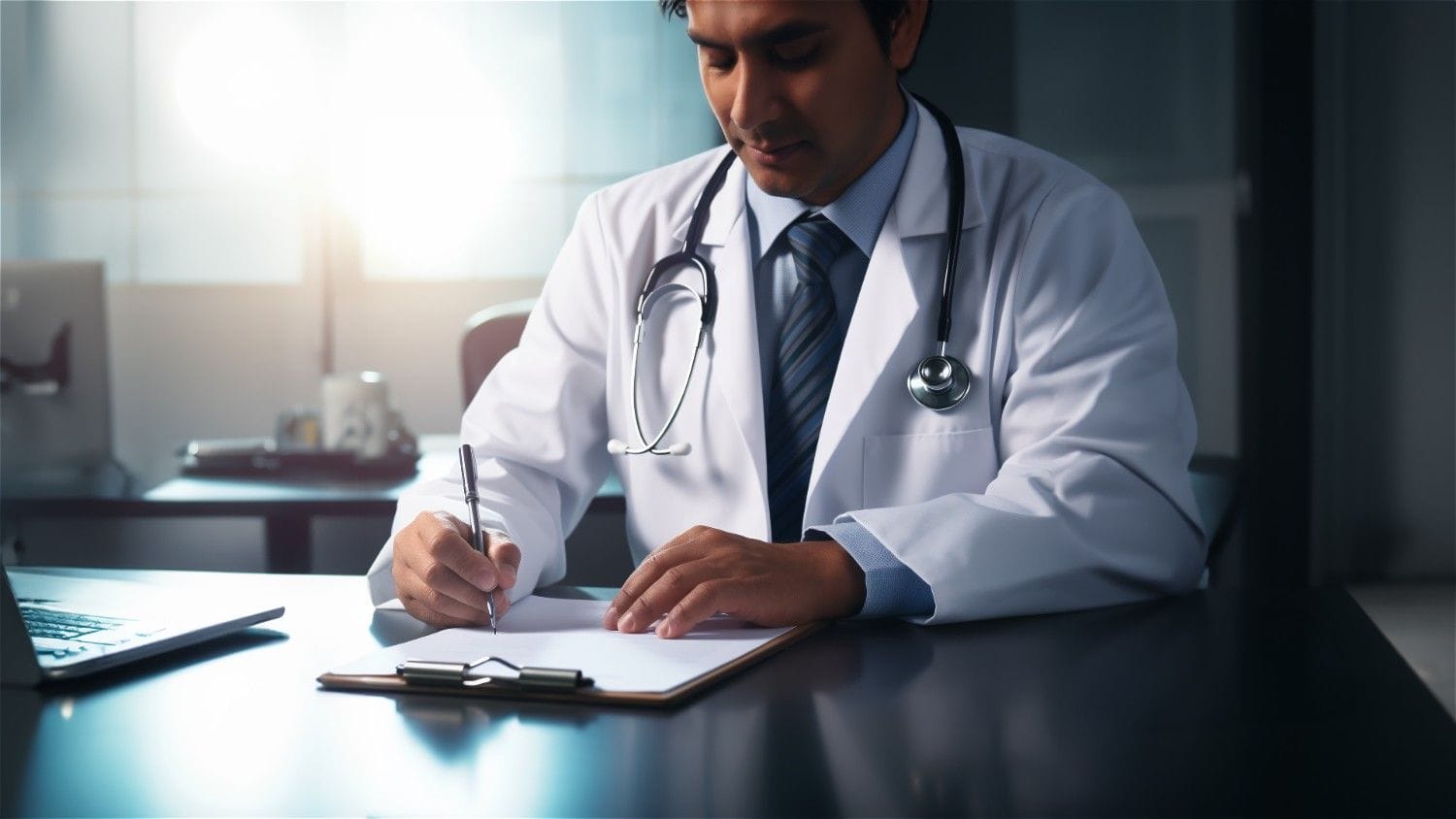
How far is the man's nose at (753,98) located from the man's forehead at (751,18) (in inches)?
1.2

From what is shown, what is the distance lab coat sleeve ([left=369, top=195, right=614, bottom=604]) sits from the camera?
1330 mm

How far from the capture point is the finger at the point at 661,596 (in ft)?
3.21

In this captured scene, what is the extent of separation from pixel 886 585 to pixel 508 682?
36 cm

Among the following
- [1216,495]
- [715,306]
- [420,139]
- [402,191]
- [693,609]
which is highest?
[420,139]

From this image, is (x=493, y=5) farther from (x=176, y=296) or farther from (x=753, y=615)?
(x=753, y=615)

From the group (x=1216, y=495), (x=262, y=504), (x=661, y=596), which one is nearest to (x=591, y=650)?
(x=661, y=596)

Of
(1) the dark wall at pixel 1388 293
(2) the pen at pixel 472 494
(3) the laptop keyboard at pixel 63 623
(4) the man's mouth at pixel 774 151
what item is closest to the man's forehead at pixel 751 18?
(4) the man's mouth at pixel 774 151

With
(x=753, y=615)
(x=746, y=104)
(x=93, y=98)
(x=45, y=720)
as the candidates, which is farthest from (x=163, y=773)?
(x=93, y=98)

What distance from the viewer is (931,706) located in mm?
789

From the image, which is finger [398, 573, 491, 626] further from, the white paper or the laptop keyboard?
the laptop keyboard

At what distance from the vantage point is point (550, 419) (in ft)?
4.86

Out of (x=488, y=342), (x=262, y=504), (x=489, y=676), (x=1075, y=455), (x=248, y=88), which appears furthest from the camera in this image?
(x=248, y=88)

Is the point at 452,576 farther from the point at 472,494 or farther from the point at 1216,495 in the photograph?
the point at 1216,495

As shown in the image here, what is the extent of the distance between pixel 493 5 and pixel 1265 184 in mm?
2537
